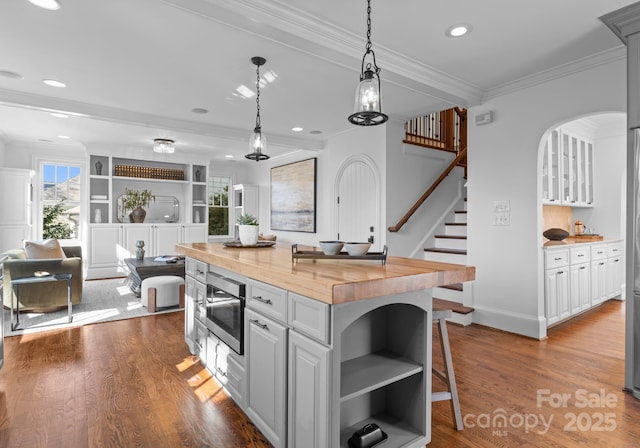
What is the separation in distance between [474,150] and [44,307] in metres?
5.42

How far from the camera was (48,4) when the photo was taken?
2.35 m

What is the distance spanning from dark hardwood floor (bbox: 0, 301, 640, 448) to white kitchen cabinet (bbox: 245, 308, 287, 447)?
0.19 meters

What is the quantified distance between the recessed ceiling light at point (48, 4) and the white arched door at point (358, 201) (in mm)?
3796

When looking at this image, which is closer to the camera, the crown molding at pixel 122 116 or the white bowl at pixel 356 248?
the white bowl at pixel 356 248

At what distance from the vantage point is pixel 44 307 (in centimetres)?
427

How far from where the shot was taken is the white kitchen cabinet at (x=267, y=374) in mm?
1705

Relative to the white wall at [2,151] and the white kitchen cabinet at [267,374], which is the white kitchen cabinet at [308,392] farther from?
the white wall at [2,151]

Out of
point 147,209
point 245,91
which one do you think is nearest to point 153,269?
point 245,91

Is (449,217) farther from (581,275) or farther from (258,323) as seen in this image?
(258,323)

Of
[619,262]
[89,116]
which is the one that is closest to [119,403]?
[89,116]

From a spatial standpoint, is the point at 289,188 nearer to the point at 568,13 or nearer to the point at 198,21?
the point at 198,21

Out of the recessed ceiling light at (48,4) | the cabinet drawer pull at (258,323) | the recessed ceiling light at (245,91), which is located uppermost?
the recessed ceiling light at (245,91)

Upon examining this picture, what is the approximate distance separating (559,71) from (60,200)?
8.57m

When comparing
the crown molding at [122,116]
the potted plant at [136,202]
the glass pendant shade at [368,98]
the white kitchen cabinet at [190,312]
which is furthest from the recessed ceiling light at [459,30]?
the potted plant at [136,202]
